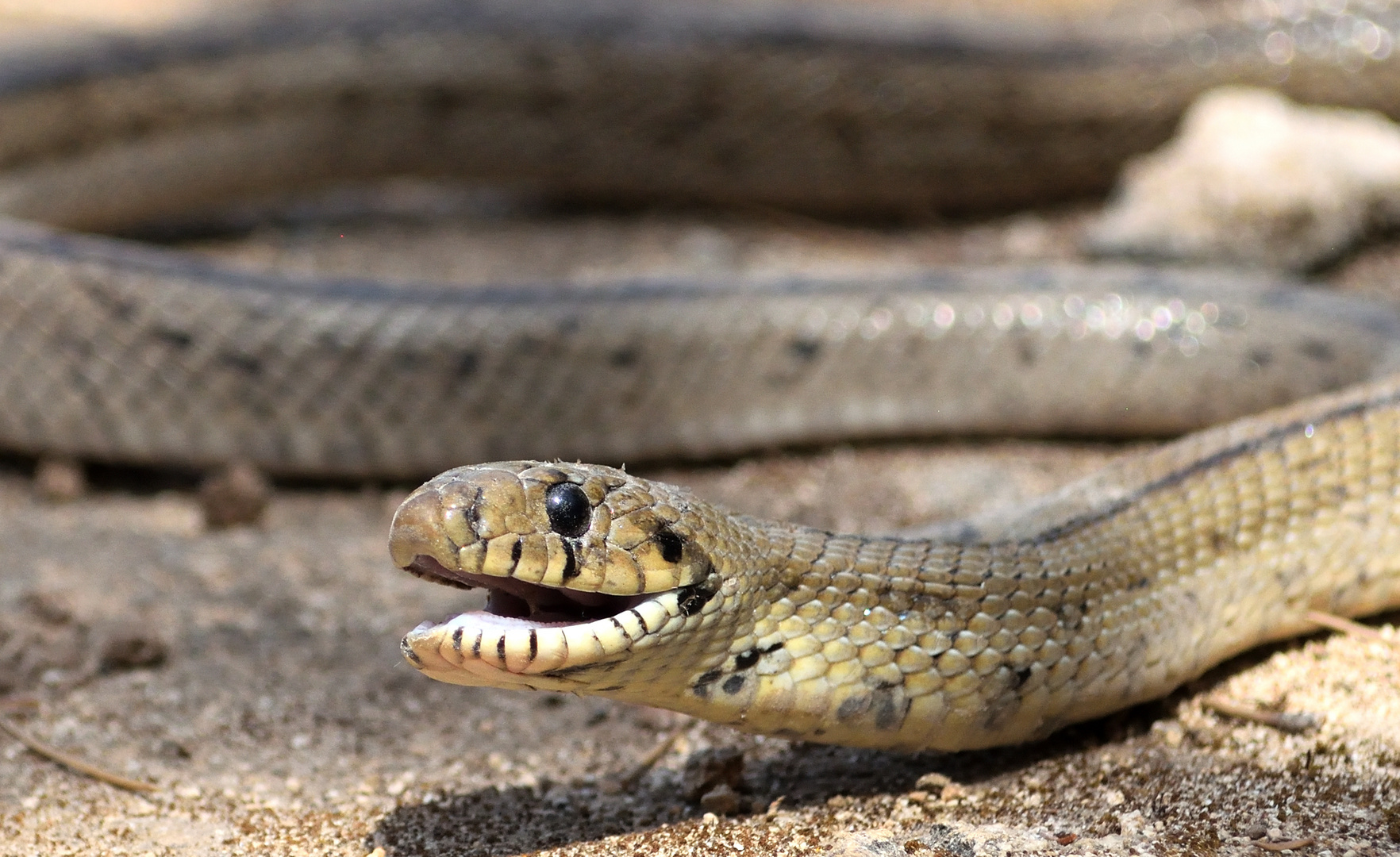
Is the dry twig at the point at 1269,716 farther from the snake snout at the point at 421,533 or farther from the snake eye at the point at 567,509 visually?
the snake snout at the point at 421,533

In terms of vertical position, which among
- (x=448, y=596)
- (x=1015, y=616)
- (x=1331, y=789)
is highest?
(x=1015, y=616)

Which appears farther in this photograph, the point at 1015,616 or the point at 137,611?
the point at 137,611

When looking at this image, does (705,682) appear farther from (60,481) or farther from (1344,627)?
(60,481)

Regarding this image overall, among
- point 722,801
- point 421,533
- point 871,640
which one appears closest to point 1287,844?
point 871,640

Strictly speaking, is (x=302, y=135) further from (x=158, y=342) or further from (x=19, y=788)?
(x=19, y=788)

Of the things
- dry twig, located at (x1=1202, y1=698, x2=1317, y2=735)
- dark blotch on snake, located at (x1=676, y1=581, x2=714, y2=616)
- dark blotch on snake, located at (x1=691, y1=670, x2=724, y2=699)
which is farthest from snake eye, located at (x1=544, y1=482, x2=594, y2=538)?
dry twig, located at (x1=1202, y1=698, x2=1317, y2=735)

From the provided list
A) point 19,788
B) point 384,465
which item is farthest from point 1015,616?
point 384,465

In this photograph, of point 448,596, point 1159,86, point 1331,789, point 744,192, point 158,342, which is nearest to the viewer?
point 1331,789
